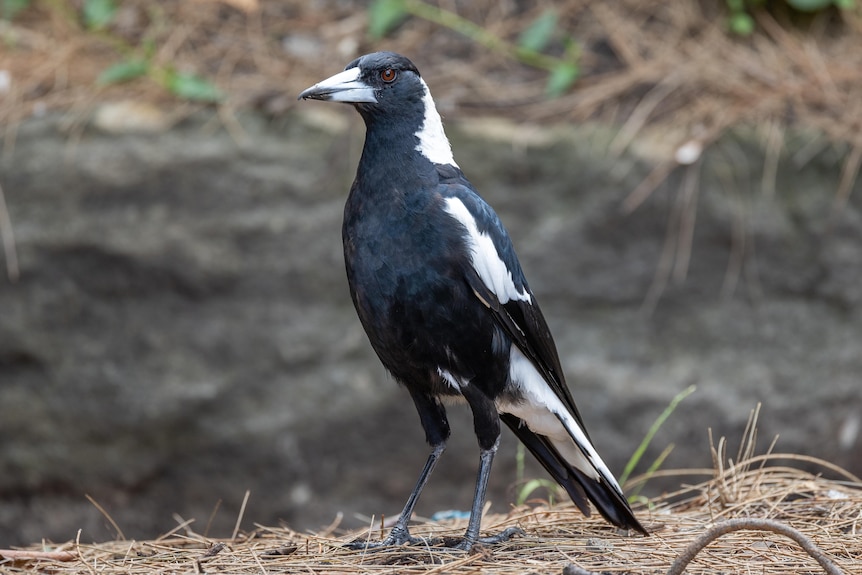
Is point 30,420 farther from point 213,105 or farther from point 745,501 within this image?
point 745,501

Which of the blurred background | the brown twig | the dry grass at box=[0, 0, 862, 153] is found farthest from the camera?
the dry grass at box=[0, 0, 862, 153]

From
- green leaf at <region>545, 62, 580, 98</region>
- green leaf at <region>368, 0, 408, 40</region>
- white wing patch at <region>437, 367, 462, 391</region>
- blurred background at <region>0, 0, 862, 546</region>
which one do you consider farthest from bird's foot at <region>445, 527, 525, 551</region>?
green leaf at <region>368, 0, 408, 40</region>

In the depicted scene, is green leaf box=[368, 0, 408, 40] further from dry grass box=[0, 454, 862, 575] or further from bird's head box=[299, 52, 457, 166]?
dry grass box=[0, 454, 862, 575]

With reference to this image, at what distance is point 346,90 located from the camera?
9.12ft

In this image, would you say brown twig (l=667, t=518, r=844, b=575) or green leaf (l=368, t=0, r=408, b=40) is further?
green leaf (l=368, t=0, r=408, b=40)

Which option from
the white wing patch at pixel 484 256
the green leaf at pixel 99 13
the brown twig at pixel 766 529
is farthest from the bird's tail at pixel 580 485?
the green leaf at pixel 99 13

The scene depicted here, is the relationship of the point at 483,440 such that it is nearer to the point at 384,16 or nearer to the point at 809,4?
the point at 384,16

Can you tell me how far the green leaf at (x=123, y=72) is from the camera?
4531 millimetres

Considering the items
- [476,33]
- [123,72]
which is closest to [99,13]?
[123,72]

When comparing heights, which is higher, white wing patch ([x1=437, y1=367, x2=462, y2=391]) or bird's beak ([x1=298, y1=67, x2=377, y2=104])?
bird's beak ([x1=298, y1=67, x2=377, y2=104])

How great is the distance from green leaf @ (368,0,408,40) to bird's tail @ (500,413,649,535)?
7.94 feet

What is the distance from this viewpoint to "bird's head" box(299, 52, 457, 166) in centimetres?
280

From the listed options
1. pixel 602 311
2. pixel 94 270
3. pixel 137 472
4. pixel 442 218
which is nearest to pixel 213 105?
pixel 94 270

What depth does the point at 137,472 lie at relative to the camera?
4355 mm
